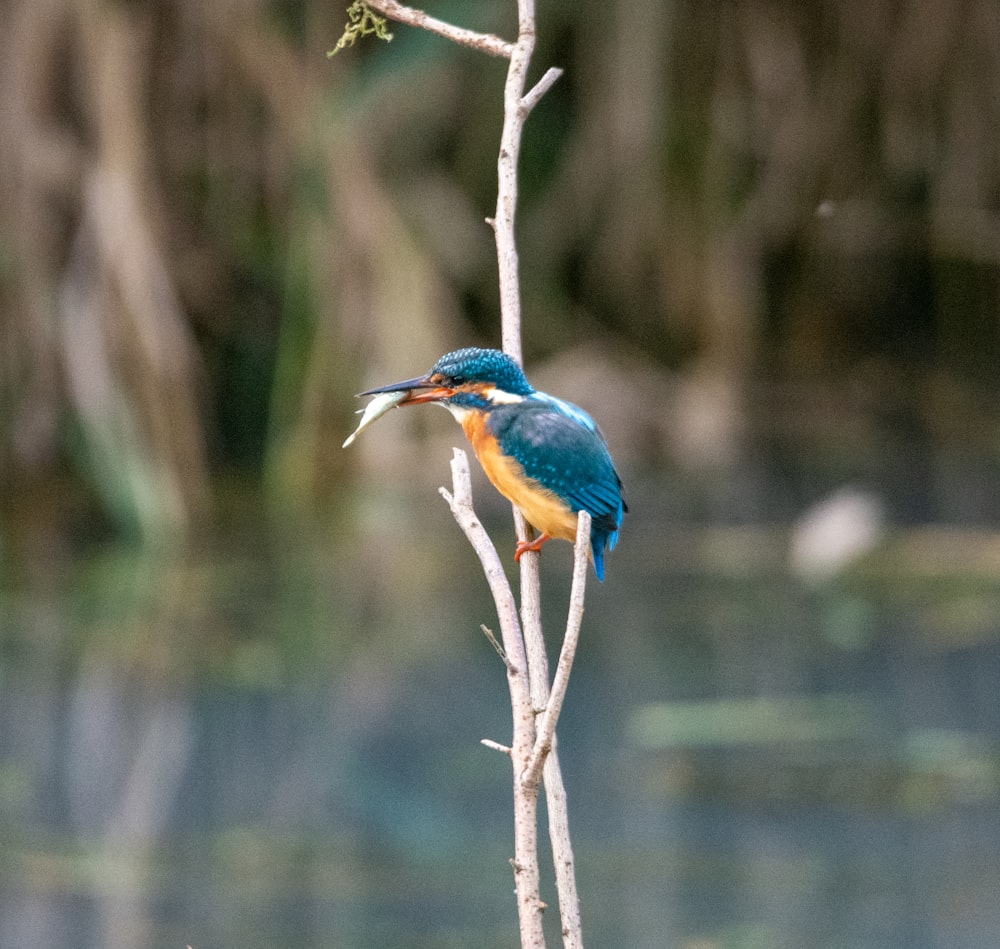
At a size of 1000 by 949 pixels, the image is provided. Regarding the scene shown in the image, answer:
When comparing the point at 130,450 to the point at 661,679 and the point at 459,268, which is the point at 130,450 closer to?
the point at 459,268

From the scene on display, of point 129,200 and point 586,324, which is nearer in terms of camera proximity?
point 129,200

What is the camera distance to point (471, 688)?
2.53 meters

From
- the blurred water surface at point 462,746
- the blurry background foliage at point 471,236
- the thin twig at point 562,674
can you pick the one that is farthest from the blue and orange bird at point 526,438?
the blurry background foliage at point 471,236

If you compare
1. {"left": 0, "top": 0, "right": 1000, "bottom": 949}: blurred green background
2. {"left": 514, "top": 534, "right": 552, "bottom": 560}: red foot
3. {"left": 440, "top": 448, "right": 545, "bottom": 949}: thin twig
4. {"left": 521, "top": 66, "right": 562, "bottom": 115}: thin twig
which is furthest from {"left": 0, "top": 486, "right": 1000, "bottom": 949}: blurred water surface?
{"left": 521, "top": 66, "right": 562, "bottom": 115}: thin twig

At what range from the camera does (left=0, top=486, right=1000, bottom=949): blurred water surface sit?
5.89ft

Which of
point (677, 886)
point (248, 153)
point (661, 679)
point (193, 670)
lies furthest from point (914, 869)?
point (248, 153)

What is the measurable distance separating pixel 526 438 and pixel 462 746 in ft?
4.73

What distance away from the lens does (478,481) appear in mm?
3666

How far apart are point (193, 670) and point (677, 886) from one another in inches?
39.6

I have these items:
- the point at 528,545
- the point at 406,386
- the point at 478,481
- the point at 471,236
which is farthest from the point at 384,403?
the point at 471,236

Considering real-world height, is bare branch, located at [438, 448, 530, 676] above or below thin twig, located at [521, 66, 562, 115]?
below

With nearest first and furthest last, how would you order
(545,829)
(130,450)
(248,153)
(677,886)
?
1. (677,886)
2. (545,829)
3. (130,450)
4. (248,153)

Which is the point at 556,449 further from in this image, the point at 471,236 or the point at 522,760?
the point at 471,236

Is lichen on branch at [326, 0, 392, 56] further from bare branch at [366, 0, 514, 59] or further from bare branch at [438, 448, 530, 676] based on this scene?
bare branch at [438, 448, 530, 676]
